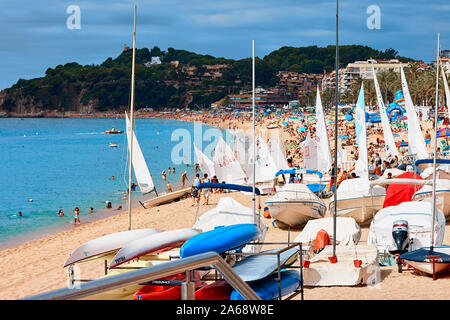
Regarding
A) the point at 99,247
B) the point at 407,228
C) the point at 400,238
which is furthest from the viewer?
the point at 407,228

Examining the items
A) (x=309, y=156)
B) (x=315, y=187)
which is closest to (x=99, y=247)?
(x=315, y=187)

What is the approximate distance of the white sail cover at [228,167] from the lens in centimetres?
2802

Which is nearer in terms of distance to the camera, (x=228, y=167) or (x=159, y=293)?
(x=159, y=293)

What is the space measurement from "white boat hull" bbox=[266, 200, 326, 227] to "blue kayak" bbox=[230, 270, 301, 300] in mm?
8576

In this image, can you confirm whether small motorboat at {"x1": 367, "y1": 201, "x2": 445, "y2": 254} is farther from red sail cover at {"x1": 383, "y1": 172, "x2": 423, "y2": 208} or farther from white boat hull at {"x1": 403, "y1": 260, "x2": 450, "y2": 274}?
red sail cover at {"x1": 383, "y1": 172, "x2": 423, "y2": 208}

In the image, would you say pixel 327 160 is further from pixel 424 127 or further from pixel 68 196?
pixel 424 127

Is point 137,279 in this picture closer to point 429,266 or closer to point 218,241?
point 218,241

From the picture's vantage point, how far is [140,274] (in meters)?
2.29

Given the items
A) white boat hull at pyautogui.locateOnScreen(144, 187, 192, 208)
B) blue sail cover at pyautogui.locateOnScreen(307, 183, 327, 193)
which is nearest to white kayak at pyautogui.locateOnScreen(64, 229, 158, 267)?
blue sail cover at pyautogui.locateOnScreen(307, 183, 327, 193)

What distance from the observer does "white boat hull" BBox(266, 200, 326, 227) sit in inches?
624

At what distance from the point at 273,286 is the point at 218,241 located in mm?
877

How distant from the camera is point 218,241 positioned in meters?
6.89
